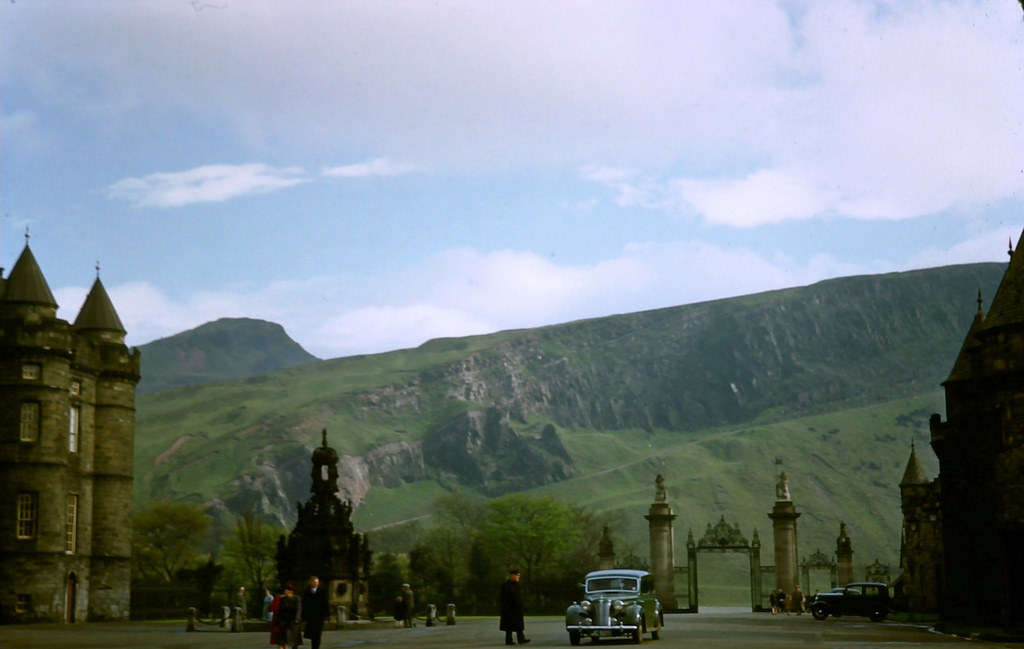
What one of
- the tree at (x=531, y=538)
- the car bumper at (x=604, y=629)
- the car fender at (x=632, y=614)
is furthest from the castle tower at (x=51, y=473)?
the tree at (x=531, y=538)

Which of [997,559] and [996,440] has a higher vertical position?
[996,440]

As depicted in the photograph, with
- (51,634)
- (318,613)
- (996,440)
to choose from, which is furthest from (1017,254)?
(51,634)

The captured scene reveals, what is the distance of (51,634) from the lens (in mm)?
45469

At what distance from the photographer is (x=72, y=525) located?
62781mm

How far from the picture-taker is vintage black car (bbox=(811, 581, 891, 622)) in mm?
55219

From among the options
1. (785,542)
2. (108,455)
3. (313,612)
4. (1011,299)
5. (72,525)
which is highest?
(1011,299)

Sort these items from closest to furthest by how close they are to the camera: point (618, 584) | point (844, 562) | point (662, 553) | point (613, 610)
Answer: point (613, 610)
point (618, 584)
point (844, 562)
point (662, 553)

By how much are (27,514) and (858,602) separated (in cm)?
3565

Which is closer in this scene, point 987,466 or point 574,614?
point 574,614

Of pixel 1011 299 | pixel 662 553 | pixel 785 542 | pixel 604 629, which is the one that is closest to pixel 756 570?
pixel 785 542

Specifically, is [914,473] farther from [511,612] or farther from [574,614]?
[511,612]

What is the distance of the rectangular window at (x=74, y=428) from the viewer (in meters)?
63.2

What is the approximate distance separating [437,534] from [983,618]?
99.6 meters

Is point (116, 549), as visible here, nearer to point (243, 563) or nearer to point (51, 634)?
point (51, 634)
